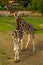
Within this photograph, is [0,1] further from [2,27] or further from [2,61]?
[2,61]

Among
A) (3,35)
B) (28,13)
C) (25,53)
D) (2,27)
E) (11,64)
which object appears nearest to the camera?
(11,64)

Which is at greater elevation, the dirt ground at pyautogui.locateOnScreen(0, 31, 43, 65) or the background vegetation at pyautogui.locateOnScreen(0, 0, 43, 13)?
the dirt ground at pyautogui.locateOnScreen(0, 31, 43, 65)

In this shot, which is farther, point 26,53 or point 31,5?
point 31,5

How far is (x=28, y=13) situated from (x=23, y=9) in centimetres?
198

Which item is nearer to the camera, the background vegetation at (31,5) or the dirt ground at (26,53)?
the dirt ground at (26,53)

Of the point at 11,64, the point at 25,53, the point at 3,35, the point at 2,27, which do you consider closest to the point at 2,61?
the point at 11,64

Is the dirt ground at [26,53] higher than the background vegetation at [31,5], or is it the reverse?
the dirt ground at [26,53]

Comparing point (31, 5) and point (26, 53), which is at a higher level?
point (26, 53)

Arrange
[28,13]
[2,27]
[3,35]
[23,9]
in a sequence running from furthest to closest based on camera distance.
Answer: [23,9] < [28,13] < [2,27] < [3,35]

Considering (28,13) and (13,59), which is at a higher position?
(13,59)

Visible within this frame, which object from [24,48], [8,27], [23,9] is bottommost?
[23,9]

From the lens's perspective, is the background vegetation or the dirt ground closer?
the dirt ground

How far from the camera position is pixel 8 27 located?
1766 cm

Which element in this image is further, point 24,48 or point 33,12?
point 33,12
